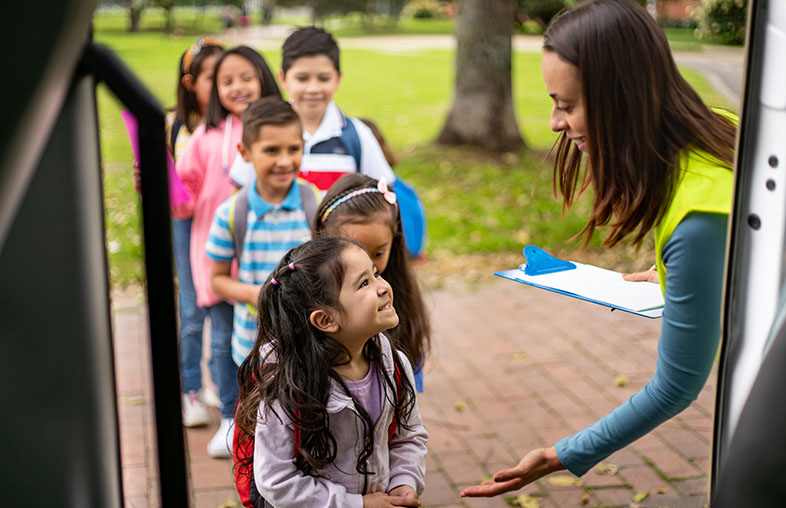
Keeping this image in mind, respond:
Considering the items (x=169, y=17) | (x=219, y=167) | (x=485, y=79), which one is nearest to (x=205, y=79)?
(x=219, y=167)

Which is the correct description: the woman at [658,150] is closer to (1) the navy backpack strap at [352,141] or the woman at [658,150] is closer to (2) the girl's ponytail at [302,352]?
(2) the girl's ponytail at [302,352]

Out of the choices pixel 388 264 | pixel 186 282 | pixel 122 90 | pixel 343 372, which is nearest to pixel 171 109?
pixel 186 282

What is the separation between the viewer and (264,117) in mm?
2793

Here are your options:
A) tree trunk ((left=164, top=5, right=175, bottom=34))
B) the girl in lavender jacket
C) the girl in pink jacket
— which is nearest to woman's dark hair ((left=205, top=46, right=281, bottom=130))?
the girl in pink jacket

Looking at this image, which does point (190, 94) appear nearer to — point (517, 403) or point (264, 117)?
point (264, 117)

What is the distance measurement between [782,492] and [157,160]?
1.03 metres

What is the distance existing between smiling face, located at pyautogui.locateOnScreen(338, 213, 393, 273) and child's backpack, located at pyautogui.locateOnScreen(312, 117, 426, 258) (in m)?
0.46

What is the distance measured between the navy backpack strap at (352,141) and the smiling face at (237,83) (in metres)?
0.47

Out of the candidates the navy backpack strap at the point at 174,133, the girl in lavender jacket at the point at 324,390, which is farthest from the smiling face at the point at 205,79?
the girl in lavender jacket at the point at 324,390

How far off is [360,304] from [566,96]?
666mm

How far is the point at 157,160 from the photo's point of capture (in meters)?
0.95

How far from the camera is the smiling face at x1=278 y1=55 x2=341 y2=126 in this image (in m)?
3.18

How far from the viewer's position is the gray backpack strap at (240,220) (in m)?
2.81

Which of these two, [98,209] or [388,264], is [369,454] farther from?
[98,209]
